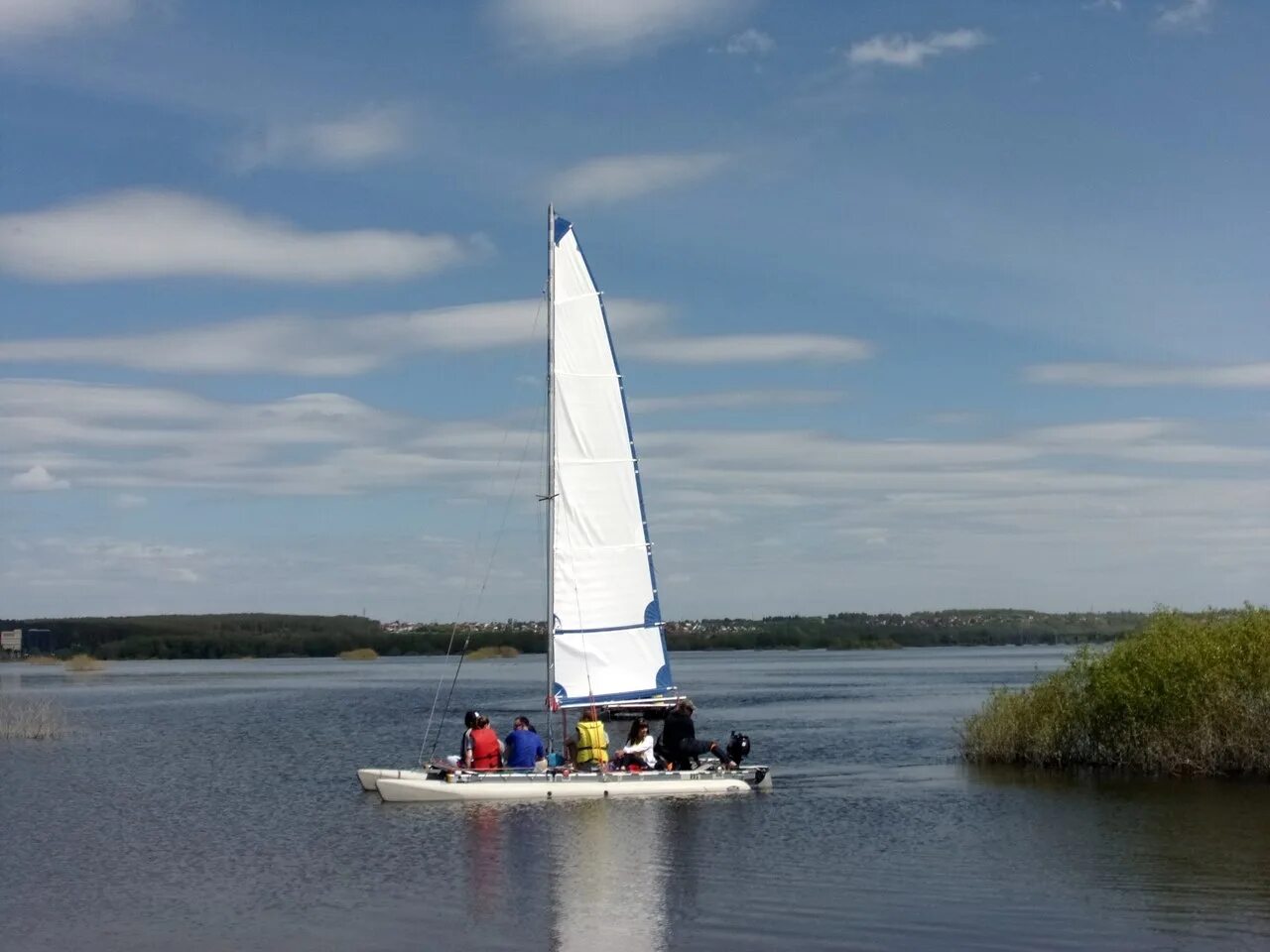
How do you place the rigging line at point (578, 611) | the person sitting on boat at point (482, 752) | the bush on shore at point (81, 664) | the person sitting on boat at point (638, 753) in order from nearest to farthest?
the person sitting on boat at point (482, 752) < the person sitting on boat at point (638, 753) < the rigging line at point (578, 611) < the bush on shore at point (81, 664)

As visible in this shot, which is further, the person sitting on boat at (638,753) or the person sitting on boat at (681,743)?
the person sitting on boat at (681,743)

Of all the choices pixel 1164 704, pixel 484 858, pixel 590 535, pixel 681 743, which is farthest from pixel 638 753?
pixel 1164 704

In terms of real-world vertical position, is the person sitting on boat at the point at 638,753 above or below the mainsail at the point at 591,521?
below

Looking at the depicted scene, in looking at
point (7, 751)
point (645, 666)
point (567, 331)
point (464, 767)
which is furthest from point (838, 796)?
point (7, 751)

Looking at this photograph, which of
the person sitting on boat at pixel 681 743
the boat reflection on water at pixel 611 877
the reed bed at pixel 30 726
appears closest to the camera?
the boat reflection on water at pixel 611 877

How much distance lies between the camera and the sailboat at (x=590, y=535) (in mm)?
29469

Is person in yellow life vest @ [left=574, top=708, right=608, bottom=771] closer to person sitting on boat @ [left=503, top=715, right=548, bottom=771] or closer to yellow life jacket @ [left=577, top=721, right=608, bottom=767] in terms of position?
yellow life jacket @ [left=577, top=721, right=608, bottom=767]

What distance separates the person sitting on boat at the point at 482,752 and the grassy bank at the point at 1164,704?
38.5ft

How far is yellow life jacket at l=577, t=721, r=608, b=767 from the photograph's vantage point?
2898 centimetres

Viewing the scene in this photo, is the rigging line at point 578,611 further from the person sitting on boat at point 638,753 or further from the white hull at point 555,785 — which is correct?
the white hull at point 555,785

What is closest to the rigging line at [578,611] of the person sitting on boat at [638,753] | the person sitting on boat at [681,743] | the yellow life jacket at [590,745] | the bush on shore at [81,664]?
the yellow life jacket at [590,745]

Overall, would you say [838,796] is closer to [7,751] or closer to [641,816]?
[641,816]

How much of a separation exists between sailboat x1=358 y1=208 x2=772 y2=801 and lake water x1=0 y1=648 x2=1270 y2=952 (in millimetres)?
2618

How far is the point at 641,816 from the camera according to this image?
26547 millimetres
